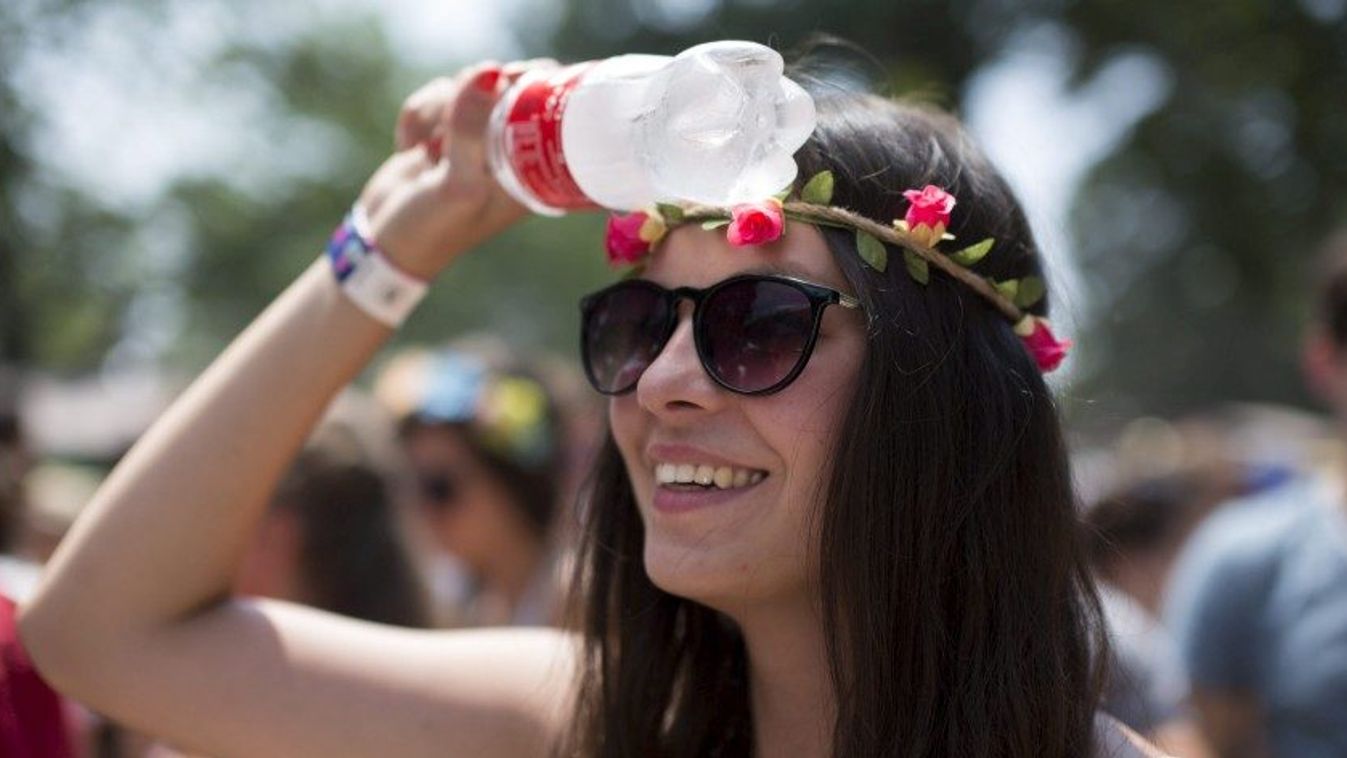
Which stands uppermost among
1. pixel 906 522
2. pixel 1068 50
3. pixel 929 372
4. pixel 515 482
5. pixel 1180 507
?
pixel 929 372

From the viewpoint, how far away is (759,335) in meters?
2.10

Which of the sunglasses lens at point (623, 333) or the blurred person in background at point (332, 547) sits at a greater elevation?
the sunglasses lens at point (623, 333)

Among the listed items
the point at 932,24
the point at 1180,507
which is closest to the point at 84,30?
the point at 932,24

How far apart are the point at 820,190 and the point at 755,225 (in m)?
0.12

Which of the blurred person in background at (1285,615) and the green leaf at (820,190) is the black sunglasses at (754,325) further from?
the blurred person in background at (1285,615)

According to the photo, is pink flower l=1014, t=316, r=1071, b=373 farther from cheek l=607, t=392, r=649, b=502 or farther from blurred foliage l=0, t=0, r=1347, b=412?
blurred foliage l=0, t=0, r=1347, b=412

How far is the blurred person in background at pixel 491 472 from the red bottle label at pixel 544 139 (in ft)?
7.98

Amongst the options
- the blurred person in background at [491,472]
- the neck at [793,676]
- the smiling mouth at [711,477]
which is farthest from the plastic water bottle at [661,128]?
the blurred person in background at [491,472]

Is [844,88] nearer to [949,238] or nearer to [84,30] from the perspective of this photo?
[949,238]

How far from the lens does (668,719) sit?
7.96 ft

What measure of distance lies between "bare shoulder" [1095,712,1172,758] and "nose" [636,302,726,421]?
0.68 metres

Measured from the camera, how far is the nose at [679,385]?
213cm

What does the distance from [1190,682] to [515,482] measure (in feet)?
6.85

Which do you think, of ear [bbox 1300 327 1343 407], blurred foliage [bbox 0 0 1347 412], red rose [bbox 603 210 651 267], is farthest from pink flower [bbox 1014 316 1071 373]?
blurred foliage [bbox 0 0 1347 412]
